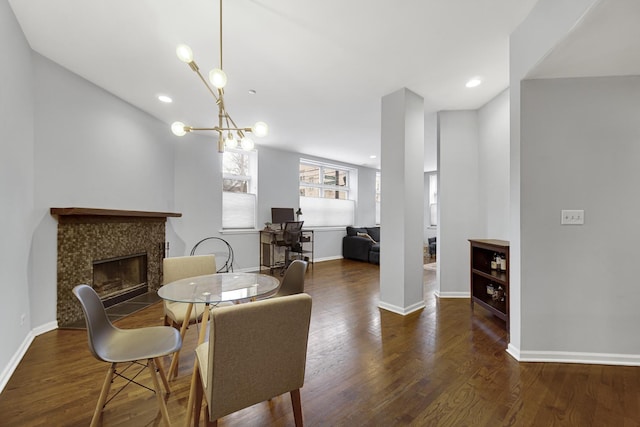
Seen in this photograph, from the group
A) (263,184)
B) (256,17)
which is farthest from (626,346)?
(263,184)

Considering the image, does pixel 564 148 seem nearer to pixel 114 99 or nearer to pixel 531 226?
pixel 531 226

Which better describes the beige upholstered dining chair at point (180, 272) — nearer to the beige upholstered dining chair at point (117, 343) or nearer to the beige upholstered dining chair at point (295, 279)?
the beige upholstered dining chair at point (117, 343)

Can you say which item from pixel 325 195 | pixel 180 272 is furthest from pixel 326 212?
pixel 180 272

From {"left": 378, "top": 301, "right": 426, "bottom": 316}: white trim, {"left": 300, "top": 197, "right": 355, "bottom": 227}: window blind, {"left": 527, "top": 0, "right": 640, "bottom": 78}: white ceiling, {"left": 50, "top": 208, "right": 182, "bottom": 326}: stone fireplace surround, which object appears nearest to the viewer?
{"left": 527, "top": 0, "right": 640, "bottom": 78}: white ceiling

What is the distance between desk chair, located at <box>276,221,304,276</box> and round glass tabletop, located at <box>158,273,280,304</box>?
10.7ft

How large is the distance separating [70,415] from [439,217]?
162 inches

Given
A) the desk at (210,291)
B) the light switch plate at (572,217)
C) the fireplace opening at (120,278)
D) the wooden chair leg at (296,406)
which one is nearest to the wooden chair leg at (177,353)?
the desk at (210,291)

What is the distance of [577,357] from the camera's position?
2133mm

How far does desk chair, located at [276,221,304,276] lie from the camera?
5.53 m

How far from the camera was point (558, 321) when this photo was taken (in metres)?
2.16

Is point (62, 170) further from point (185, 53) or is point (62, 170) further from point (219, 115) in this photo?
point (185, 53)

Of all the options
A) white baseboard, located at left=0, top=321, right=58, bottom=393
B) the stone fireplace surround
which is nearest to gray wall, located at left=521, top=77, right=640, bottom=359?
white baseboard, located at left=0, top=321, right=58, bottom=393

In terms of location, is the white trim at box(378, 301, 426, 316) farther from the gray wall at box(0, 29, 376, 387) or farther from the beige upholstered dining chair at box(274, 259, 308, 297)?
the gray wall at box(0, 29, 376, 387)

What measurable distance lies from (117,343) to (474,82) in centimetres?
397
